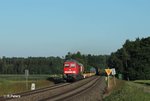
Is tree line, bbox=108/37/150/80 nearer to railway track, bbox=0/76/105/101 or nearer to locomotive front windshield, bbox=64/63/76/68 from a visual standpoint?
locomotive front windshield, bbox=64/63/76/68

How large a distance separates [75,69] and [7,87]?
21.6m

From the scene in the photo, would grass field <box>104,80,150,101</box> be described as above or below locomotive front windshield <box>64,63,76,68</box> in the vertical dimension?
below

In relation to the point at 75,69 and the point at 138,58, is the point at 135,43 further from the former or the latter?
the point at 75,69

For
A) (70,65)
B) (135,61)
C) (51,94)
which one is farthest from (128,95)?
(135,61)

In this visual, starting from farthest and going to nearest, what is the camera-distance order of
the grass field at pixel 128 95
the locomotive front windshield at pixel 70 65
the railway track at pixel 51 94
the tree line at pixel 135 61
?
1. the tree line at pixel 135 61
2. the locomotive front windshield at pixel 70 65
3. the railway track at pixel 51 94
4. the grass field at pixel 128 95

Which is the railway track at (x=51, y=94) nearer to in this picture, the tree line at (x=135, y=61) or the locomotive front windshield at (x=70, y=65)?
the locomotive front windshield at (x=70, y=65)

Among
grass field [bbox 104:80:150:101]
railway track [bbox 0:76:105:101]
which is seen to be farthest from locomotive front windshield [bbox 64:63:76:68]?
grass field [bbox 104:80:150:101]

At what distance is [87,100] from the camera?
3712cm

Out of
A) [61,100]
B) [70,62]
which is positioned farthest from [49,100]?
[70,62]

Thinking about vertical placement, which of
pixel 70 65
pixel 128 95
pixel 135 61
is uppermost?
pixel 135 61

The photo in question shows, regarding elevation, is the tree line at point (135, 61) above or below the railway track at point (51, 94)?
above

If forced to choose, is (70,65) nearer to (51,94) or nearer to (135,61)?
(51,94)

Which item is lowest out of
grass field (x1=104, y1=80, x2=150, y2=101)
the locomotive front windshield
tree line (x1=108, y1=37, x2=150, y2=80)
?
grass field (x1=104, y1=80, x2=150, y2=101)

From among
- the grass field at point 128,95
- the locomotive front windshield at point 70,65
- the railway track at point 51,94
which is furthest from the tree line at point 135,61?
the grass field at point 128,95
